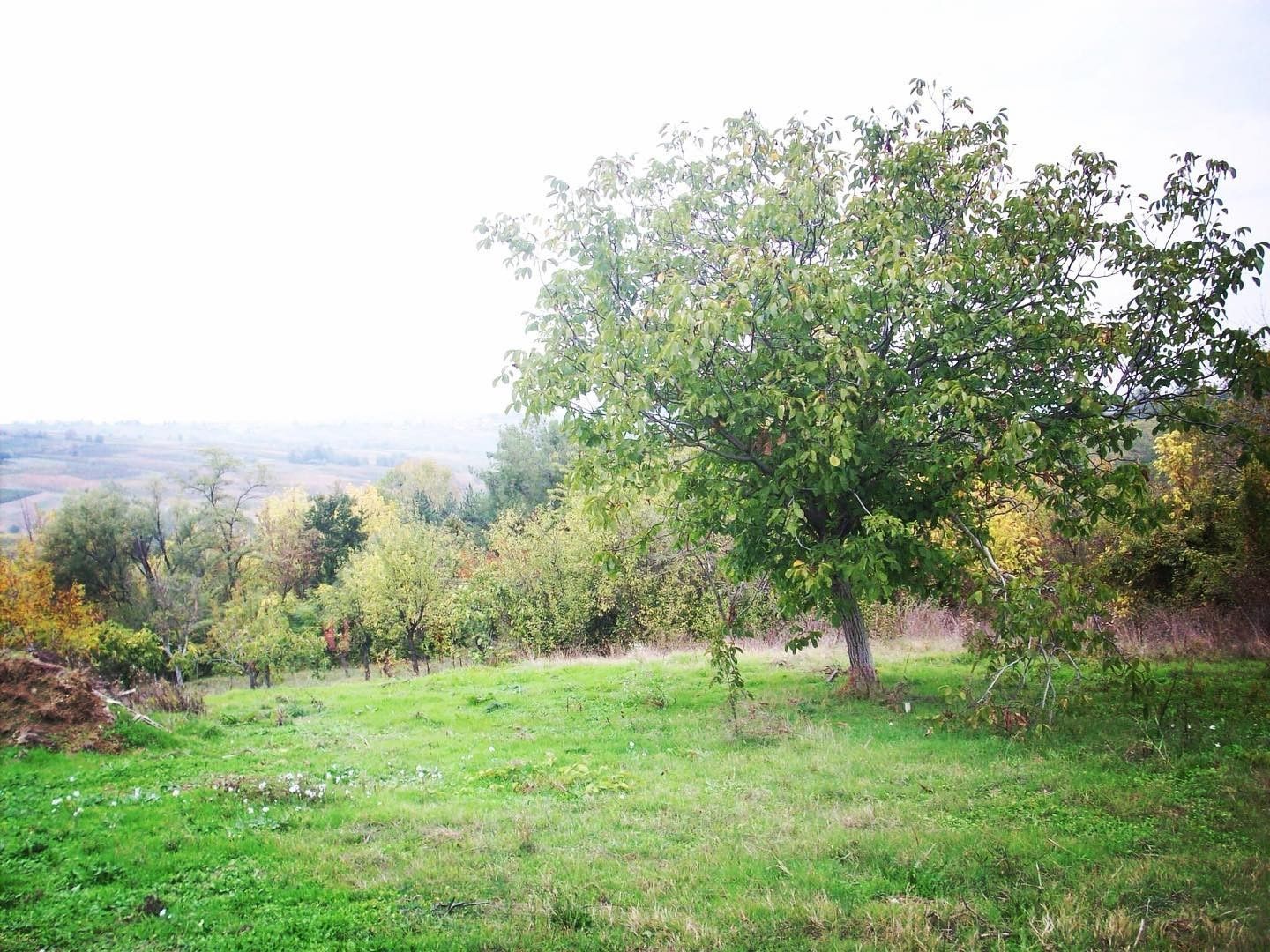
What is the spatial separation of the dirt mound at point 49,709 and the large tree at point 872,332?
843cm

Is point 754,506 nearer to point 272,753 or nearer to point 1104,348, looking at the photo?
point 1104,348

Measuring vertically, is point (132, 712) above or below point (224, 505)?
below

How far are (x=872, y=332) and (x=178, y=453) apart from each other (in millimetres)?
66819

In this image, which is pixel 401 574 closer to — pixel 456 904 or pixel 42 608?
pixel 42 608

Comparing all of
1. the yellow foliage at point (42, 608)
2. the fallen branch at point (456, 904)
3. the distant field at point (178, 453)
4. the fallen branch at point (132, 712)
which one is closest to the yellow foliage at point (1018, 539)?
the fallen branch at point (456, 904)

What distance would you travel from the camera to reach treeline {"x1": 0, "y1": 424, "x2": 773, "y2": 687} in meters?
34.9

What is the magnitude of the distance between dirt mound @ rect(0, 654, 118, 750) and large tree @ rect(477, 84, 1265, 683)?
332 inches

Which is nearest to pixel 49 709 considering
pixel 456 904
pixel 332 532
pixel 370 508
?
pixel 456 904

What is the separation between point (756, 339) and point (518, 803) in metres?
7.08

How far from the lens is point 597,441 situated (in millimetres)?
10312

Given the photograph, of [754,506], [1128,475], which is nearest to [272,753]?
[754,506]

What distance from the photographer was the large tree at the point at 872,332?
30.8 feet

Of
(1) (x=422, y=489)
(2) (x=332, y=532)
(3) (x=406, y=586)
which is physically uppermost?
(1) (x=422, y=489)

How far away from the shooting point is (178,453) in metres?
61.0
